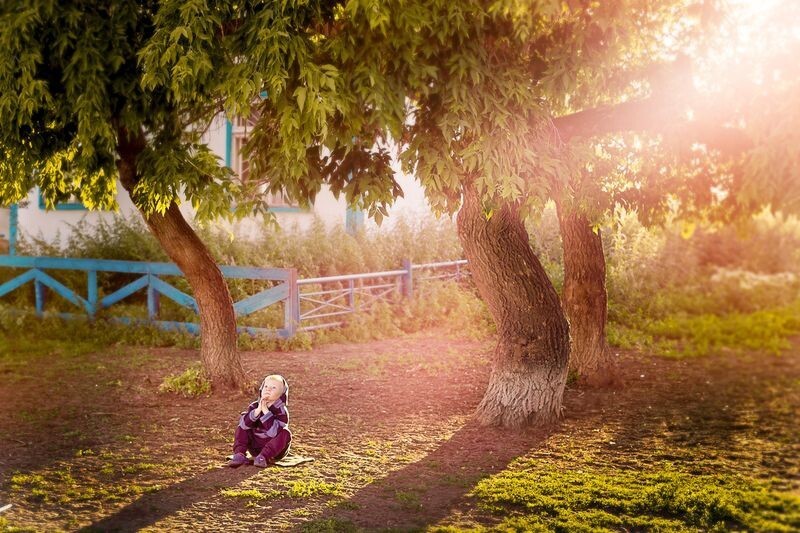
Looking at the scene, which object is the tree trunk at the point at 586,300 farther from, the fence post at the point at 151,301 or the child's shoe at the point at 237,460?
the fence post at the point at 151,301

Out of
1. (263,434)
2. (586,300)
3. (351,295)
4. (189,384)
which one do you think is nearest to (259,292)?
(351,295)

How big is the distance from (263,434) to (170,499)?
0.87m

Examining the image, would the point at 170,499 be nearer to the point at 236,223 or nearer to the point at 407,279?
the point at 236,223

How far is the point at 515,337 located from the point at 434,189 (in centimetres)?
232

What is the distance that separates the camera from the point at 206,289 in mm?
9039

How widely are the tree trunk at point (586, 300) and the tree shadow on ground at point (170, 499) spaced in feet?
14.5

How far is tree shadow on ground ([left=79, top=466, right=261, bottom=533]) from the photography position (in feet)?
18.2

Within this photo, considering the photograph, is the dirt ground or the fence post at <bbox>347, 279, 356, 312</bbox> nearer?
the dirt ground

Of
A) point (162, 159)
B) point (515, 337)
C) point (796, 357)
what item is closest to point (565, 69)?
point (515, 337)

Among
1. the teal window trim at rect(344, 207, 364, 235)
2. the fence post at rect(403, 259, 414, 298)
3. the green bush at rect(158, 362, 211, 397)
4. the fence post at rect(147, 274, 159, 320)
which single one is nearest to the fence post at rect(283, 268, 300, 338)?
the fence post at rect(147, 274, 159, 320)

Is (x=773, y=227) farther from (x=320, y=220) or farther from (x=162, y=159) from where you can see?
(x=162, y=159)

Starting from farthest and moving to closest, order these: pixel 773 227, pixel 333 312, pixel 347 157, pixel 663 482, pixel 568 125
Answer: pixel 773 227, pixel 333 312, pixel 568 125, pixel 347 157, pixel 663 482

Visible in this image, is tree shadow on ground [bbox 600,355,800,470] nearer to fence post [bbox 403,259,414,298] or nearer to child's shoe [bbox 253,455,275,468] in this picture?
child's shoe [bbox 253,455,275,468]

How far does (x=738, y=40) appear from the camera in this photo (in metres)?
5.93
